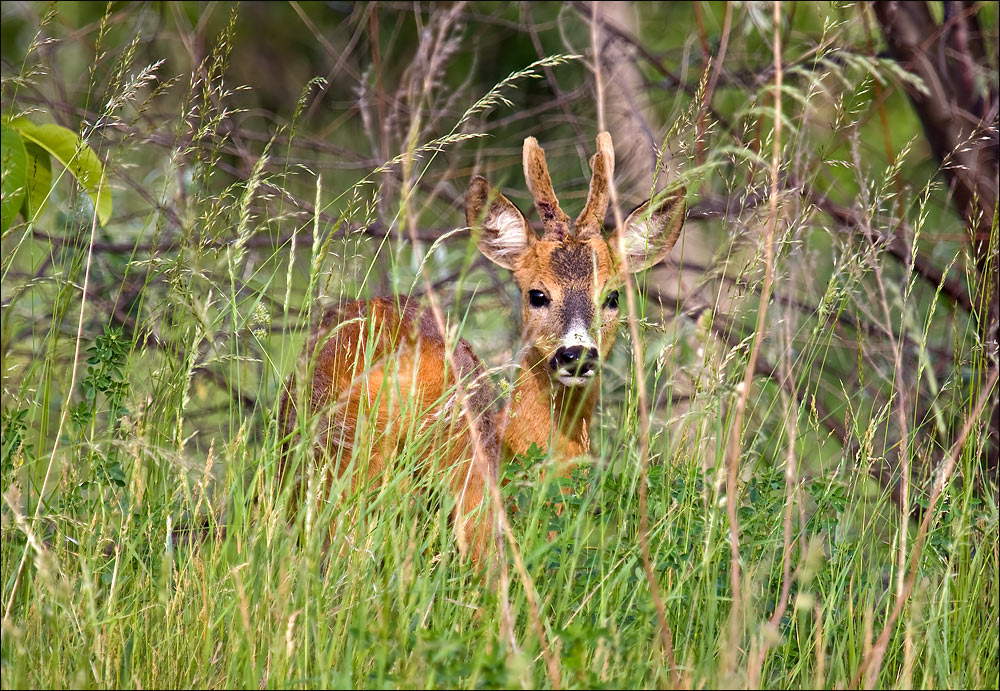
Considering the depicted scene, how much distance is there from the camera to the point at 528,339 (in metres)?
4.18

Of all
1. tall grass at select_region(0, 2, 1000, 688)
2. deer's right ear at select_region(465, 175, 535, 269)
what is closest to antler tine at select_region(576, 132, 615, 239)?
deer's right ear at select_region(465, 175, 535, 269)

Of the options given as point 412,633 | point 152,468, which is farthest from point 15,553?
point 412,633

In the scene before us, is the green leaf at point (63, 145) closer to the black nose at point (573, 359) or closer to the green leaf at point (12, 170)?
the green leaf at point (12, 170)

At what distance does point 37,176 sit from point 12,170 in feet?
1.51

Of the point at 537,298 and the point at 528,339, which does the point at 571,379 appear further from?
the point at 537,298

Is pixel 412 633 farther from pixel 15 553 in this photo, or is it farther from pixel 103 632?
pixel 15 553

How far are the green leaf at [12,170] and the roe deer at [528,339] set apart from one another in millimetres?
960

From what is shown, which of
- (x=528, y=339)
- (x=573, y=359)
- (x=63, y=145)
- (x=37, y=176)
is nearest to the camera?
(x=63, y=145)

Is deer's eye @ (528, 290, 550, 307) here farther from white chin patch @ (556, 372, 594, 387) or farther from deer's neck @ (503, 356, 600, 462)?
white chin patch @ (556, 372, 594, 387)

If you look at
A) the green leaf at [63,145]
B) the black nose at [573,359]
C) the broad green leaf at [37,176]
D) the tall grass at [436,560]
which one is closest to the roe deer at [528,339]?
the black nose at [573,359]

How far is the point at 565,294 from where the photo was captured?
420 centimetres

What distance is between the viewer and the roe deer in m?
3.47

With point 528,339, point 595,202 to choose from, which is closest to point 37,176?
point 528,339

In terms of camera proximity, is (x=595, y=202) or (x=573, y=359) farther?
(x=595, y=202)
